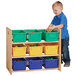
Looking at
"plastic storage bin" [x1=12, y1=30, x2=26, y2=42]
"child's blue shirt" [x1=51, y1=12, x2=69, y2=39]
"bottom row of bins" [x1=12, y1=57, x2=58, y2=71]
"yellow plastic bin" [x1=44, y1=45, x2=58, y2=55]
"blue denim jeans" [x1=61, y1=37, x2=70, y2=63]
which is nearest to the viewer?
"plastic storage bin" [x1=12, y1=30, x2=26, y2=42]

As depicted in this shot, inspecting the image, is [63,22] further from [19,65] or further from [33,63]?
[19,65]

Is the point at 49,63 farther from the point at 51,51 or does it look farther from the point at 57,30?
the point at 57,30

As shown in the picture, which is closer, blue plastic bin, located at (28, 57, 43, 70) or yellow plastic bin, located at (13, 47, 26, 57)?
yellow plastic bin, located at (13, 47, 26, 57)

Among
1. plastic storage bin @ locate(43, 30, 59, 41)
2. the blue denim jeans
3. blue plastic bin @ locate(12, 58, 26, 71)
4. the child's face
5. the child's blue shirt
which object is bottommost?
blue plastic bin @ locate(12, 58, 26, 71)

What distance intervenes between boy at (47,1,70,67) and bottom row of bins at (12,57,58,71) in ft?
1.37

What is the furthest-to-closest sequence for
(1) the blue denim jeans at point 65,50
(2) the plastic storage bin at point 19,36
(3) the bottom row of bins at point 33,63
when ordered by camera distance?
(1) the blue denim jeans at point 65,50, (3) the bottom row of bins at point 33,63, (2) the plastic storage bin at point 19,36

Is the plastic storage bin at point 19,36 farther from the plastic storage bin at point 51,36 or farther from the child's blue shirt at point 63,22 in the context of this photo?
the child's blue shirt at point 63,22

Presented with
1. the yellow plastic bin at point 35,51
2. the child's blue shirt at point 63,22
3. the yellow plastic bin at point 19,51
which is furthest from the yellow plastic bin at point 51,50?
the yellow plastic bin at point 19,51

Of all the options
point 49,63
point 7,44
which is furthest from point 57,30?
point 7,44

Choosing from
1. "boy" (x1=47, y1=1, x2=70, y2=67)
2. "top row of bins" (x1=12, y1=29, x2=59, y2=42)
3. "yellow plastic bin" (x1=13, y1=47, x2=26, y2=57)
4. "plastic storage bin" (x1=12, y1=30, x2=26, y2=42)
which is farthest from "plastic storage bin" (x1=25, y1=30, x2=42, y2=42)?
"boy" (x1=47, y1=1, x2=70, y2=67)

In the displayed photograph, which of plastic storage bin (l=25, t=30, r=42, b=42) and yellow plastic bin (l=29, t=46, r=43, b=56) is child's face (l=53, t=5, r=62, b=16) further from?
yellow plastic bin (l=29, t=46, r=43, b=56)

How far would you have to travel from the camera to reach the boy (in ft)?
24.8

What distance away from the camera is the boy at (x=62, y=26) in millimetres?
7551

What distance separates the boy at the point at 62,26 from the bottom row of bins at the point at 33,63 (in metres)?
0.42
